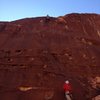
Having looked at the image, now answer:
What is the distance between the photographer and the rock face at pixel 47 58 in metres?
39.0

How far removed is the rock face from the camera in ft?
128

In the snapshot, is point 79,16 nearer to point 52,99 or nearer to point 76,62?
point 76,62

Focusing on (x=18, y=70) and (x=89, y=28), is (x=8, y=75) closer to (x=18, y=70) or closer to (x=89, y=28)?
(x=18, y=70)

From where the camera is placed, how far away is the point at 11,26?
55625 millimetres

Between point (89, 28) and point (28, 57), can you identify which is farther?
point (89, 28)

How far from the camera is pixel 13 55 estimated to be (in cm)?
4600

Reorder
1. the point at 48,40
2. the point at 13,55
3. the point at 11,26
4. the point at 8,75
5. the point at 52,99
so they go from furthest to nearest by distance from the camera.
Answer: the point at 11,26
the point at 48,40
the point at 13,55
the point at 8,75
the point at 52,99

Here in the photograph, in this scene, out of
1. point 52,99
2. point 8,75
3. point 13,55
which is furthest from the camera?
point 13,55

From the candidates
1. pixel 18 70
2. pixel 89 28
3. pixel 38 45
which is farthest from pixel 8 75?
pixel 89 28

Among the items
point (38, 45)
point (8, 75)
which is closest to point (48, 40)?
point (38, 45)

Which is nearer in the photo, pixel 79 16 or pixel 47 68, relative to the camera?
pixel 47 68

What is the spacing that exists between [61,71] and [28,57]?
498 centimetres

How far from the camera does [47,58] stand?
45.1 meters

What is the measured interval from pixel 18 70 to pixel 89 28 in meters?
20.0
